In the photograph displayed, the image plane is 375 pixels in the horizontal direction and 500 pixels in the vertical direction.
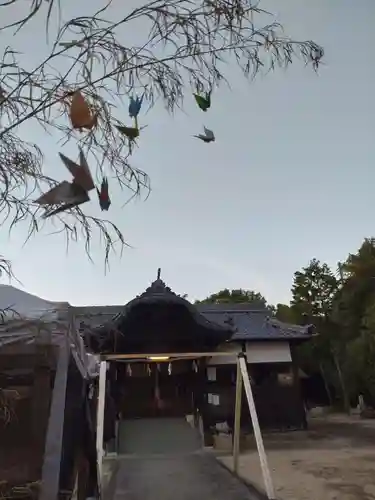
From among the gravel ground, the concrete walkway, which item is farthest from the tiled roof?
the concrete walkway

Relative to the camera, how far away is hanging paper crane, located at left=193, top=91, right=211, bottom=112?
1992 millimetres

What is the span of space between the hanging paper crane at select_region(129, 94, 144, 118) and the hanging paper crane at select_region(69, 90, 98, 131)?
0.21 metres

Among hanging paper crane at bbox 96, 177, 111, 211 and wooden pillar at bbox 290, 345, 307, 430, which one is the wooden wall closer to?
wooden pillar at bbox 290, 345, 307, 430

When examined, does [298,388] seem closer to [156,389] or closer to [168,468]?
[156,389]

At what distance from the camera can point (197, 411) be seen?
10.2m

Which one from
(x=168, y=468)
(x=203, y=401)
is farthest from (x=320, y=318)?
(x=168, y=468)

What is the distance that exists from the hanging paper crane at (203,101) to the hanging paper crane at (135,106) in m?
0.24

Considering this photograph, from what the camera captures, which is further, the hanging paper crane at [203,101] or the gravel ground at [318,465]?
the gravel ground at [318,465]

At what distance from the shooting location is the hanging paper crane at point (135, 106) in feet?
6.32

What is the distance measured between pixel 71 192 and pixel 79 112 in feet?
0.98

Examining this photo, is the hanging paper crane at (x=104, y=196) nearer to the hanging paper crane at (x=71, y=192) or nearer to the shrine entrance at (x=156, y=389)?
the hanging paper crane at (x=71, y=192)

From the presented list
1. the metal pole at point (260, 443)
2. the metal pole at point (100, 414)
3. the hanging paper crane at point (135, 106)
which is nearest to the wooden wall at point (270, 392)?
the metal pole at point (260, 443)

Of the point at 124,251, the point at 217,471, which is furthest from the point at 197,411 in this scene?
the point at 124,251

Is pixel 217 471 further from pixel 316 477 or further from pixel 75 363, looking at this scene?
pixel 75 363
